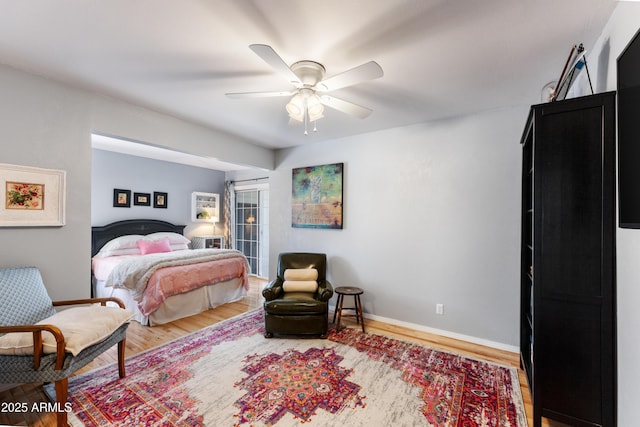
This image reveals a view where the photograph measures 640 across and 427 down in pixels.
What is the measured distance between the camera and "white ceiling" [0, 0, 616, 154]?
5.00 ft

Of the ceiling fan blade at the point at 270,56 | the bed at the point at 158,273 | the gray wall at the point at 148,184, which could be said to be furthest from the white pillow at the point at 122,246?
the ceiling fan blade at the point at 270,56

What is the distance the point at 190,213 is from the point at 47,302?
3960 millimetres

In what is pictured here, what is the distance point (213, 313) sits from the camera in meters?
3.92

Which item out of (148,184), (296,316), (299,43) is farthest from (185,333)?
(148,184)

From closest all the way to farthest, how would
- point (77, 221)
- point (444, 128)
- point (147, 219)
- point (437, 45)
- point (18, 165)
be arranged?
point (437, 45), point (18, 165), point (77, 221), point (444, 128), point (147, 219)

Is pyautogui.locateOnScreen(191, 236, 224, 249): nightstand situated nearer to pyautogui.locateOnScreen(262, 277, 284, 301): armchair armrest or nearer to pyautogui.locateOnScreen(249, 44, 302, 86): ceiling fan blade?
pyautogui.locateOnScreen(262, 277, 284, 301): armchair armrest

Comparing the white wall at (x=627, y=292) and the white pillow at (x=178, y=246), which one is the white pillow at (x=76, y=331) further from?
the white pillow at (x=178, y=246)

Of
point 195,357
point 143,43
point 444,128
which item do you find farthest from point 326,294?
point 143,43

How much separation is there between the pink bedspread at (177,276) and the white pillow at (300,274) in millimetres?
1235

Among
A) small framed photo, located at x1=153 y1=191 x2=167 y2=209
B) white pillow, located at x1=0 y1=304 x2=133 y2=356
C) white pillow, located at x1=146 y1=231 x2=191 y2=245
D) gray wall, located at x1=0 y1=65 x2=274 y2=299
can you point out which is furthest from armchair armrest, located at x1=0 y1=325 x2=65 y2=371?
small framed photo, located at x1=153 y1=191 x2=167 y2=209

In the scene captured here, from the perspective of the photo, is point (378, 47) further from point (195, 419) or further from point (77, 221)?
point (77, 221)

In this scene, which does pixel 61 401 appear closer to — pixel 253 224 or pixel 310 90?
pixel 310 90

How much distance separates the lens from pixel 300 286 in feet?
11.3

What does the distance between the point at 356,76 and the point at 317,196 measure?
2485 millimetres
